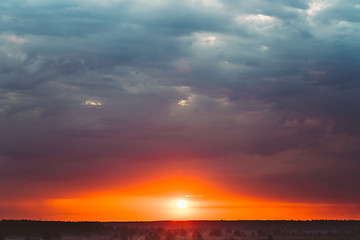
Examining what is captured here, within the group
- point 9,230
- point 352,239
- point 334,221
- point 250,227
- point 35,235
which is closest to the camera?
point 352,239

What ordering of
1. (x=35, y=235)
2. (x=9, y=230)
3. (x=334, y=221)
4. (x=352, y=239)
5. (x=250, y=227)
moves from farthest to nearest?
(x=334, y=221), (x=250, y=227), (x=9, y=230), (x=35, y=235), (x=352, y=239)

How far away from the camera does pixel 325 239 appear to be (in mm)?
83188

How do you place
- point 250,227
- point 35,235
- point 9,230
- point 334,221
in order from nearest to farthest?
point 35,235
point 9,230
point 250,227
point 334,221

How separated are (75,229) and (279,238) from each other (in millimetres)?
38393

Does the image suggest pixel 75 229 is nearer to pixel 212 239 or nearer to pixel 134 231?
pixel 134 231

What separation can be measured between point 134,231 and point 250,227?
3668 cm

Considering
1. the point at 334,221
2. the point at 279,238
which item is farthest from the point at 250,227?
the point at 279,238

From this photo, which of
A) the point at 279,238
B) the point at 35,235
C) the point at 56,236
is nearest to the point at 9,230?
the point at 35,235

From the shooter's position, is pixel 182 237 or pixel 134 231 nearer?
pixel 182 237

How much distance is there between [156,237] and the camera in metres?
82.0

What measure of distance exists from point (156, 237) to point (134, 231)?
43.1 feet

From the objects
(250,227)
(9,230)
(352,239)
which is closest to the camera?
(352,239)

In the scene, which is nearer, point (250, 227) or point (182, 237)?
point (182, 237)

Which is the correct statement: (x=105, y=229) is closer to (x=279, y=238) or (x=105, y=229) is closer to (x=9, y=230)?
(x=9, y=230)
